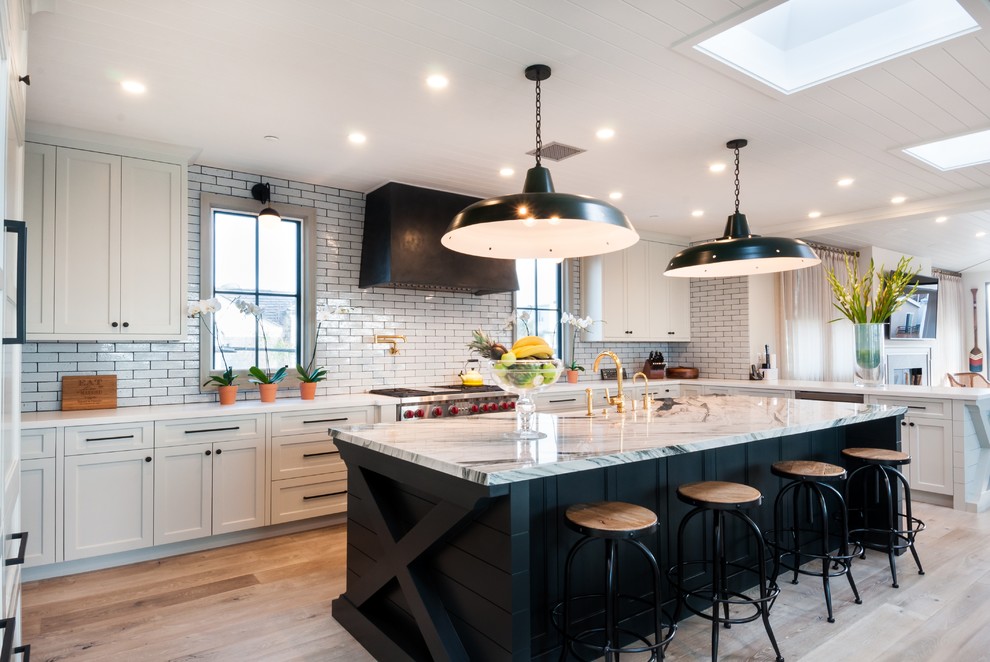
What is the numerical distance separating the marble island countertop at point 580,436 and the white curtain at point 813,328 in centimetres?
364

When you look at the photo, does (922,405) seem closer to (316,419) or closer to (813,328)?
(813,328)

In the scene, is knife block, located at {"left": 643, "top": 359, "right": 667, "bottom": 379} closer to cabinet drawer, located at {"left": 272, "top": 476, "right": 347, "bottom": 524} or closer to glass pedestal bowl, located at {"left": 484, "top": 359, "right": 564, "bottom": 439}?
cabinet drawer, located at {"left": 272, "top": 476, "right": 347, "bottom": 524}

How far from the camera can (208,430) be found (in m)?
3.76

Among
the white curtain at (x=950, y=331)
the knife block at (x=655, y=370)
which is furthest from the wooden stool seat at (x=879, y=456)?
the white curtain at (x=950, y=331)

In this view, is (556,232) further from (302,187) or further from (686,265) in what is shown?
(302,187)

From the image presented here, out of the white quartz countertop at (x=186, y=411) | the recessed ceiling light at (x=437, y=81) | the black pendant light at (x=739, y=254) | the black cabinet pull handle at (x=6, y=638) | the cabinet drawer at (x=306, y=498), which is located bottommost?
the cabinet drawer at (x=306, y=498)

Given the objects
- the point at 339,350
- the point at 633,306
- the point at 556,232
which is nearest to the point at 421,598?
the point at 556,232

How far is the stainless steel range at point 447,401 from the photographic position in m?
4.39

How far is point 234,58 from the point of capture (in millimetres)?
2797

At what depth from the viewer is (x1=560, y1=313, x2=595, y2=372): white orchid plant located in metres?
6.15

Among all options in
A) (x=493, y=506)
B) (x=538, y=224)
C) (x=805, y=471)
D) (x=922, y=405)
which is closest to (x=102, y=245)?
(x=538, y=224)

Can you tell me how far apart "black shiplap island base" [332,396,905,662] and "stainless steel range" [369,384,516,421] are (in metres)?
1.46

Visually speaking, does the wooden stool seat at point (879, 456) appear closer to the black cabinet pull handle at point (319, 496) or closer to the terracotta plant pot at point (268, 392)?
the black cabinet pull handle at point (319, 496)

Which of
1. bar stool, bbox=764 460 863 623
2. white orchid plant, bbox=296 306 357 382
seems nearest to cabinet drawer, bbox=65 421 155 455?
white orchid plant, bbox=296 306 357 382
